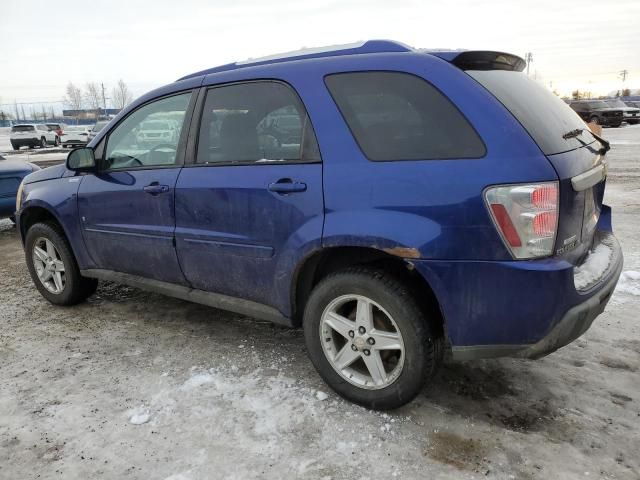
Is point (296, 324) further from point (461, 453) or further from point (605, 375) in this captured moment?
point (605, 375)

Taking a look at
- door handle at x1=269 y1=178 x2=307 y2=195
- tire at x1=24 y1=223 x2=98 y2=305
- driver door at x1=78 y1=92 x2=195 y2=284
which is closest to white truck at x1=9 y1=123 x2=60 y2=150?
tire at x1=24 y1=223 x2=98 y2=305

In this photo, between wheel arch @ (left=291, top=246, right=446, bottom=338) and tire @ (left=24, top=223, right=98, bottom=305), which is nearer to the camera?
wheel arch @ (left=291, top=246, right=446, bottom=338)

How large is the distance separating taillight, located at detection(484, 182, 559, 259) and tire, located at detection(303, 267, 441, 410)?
0.57 meters

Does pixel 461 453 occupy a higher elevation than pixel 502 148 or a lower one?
lower

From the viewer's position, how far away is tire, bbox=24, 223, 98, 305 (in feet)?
14.0

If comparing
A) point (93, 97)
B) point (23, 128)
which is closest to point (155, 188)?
point (23, 128)

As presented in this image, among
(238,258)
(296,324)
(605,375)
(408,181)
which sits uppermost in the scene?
(408,181)

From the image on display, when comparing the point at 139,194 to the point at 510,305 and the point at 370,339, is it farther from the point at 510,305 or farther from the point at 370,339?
the point at 510,305

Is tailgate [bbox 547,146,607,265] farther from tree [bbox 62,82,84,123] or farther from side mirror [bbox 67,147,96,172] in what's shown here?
tree [bbox 62,82,84,123]

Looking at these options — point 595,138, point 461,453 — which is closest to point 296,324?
point 461,453

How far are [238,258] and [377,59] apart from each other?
1.36m

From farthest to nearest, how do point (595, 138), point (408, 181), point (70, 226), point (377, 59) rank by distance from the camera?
point (70, 226), point (595, 138), point (377, 59), point (408, 181)

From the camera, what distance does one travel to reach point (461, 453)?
238 cm

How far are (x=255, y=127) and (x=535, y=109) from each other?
154 centimetres
